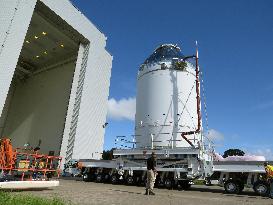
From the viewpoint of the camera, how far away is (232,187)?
14672 mm

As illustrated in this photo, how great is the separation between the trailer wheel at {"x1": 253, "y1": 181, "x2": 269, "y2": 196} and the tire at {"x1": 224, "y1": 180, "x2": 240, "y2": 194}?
3.02ft

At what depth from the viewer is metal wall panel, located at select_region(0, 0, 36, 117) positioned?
19.6 m

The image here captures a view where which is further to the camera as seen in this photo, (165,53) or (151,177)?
(165,53)

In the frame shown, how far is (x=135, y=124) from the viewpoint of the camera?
18.9m

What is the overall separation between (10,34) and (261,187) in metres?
18.7

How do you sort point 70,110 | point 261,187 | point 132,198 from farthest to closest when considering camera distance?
point 70,110 < point 261,187 < point 132,198

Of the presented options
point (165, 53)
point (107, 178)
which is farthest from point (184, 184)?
point (165, 53)

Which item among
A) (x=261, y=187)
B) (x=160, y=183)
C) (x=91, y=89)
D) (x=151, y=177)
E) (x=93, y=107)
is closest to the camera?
(x=151, y=177)

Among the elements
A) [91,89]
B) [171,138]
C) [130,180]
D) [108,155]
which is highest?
[91,89]

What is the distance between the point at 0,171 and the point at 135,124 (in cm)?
973

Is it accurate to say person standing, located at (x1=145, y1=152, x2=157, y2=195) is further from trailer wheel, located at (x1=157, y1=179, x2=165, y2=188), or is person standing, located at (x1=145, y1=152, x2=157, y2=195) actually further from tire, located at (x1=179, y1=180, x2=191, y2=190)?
tire, located at (x1=179, y1=180, x2=191, y2=190)

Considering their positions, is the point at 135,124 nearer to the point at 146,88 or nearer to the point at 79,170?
the point at 146,88

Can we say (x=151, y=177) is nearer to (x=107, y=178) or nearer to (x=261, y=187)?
(x=261, y=187)

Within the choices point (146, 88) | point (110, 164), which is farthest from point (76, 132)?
point (146, 88)
